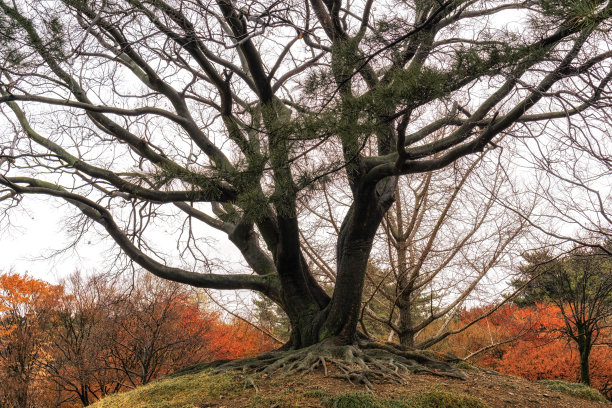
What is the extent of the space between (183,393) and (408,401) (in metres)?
2.34

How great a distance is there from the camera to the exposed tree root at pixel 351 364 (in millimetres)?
4432

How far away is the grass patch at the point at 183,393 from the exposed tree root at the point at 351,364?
26cm

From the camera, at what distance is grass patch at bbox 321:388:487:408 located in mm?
3469

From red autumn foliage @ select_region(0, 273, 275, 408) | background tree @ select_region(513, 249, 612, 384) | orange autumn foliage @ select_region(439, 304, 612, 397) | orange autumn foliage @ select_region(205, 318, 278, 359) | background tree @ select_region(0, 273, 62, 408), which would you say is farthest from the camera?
orange autumn foliage @ select_region(205, 318, 278, 359)

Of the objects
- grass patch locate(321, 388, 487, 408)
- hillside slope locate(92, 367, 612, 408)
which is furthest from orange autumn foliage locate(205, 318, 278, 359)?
grass patch locate(321, 388, 487, 408)

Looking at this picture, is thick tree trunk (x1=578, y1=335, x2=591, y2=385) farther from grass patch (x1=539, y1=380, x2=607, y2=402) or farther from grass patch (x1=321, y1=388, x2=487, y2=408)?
grass patch (x1=321, y1=388, x2=487, y2=408)

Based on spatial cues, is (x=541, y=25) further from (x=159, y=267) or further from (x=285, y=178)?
(x=159, y=267)

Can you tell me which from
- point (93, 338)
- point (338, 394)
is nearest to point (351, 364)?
point (338, 394)

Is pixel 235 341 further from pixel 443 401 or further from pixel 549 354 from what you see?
pixel 443 401

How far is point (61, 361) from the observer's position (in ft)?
37.9

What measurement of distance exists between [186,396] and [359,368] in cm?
182

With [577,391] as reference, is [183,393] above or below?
above

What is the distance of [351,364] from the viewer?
185 inches

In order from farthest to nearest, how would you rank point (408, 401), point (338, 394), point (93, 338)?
point (93, 338) < point (338, 394) < point (408, 401)
